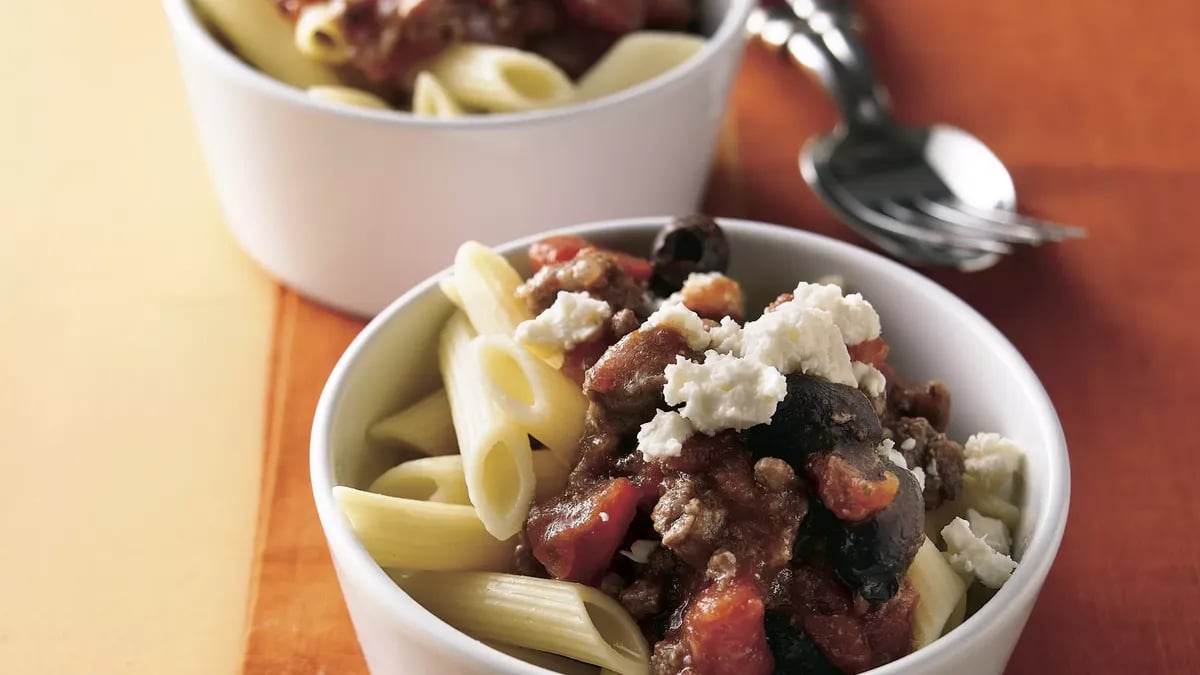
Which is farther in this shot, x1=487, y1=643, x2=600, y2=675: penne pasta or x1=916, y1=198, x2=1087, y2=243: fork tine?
x1=916, y1=198, x2=1087, y2=243: fork tine

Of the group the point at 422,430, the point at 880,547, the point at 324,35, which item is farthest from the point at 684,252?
the point at 324,35

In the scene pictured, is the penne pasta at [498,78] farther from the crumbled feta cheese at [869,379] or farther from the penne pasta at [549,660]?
the penne pasta at [549,660]

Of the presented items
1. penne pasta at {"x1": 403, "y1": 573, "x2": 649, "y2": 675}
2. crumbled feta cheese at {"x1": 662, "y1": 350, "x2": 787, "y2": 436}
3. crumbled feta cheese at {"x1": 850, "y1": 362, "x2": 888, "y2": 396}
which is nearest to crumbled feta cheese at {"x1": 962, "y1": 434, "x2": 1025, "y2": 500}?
crumbled feta cheese at {"x1": 850, "y1": 362, "x2": 888, "y2": 396}

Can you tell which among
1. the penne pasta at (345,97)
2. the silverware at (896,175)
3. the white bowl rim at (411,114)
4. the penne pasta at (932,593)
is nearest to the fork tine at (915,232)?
the silverware at (896,175)

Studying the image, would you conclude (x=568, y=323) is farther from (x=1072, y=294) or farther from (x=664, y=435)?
(x=1072, y=294)

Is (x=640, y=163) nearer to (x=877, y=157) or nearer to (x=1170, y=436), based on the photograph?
(x=877, y=157)

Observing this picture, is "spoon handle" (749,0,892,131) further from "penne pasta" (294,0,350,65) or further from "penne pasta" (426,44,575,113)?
"penne pasta" (294,0,350,65)

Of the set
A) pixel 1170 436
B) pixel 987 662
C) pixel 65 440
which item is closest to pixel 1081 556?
pixel 1170 436
